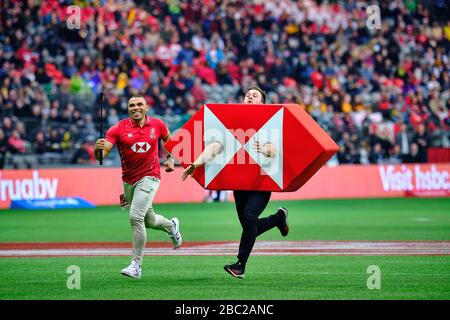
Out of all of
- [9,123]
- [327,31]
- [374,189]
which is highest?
[327,31]

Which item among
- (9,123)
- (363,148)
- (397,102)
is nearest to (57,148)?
(9,123)

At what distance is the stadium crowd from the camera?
27.8 meters

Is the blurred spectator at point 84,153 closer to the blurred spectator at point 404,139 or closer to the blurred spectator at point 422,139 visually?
the blurred spectator at point 404,139

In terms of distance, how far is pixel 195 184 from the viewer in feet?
99.6

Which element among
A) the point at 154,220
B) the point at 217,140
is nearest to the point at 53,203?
the point at 154,220

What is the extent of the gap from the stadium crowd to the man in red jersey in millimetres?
14842

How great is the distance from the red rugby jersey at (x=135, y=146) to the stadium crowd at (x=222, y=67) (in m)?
14.8

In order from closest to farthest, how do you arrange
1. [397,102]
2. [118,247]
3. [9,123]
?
1. [118,247]
2. [9,123]
3. [397,102]

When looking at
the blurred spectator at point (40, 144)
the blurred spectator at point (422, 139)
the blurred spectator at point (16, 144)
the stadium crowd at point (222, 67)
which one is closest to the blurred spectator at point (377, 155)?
the stadium crowd at point (222, 67)

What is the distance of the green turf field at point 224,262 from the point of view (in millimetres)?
10883

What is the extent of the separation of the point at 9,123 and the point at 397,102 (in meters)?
13.7

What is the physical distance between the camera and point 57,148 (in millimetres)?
27531

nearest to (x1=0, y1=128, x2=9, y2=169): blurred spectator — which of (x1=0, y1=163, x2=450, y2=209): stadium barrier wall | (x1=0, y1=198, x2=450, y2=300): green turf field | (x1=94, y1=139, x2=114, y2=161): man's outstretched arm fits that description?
(x1=0, y1=163, x2=450, y2=209): stadium barrier wall
